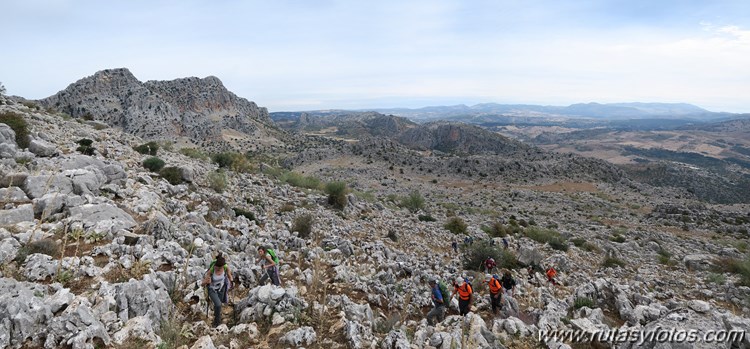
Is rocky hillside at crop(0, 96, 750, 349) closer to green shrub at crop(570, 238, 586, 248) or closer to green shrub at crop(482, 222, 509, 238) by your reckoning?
green shrub at crop(482, 222, 509, 238)

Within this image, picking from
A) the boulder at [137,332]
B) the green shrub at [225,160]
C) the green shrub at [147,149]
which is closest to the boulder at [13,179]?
the boulder at [137,332]

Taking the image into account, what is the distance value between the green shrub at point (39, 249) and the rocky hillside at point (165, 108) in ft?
194

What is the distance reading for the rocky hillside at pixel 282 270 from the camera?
221 inches

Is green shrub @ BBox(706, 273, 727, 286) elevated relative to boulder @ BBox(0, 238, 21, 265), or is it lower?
lower

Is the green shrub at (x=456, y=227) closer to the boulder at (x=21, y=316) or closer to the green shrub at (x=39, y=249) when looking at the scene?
the green shrub at (x=39, y=249)

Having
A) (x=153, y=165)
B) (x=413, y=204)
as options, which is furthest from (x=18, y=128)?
(x=413, y=204)

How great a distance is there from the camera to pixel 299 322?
643cm

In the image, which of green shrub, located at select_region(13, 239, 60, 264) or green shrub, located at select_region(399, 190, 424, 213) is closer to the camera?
green shrub, located at select_region(13, 239, 60, 264)

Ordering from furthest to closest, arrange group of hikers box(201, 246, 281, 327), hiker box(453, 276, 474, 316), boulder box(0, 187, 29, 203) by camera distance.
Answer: boulder box(0, 187, 29, 203), hiker box(453, 276, 474, 316), group of hikers box(201, 246, 281, 327)

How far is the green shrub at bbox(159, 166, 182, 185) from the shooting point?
55.1ft

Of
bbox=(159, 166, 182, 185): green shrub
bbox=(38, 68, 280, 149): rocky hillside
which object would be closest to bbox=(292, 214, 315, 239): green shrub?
bbox=(159, 166, 182, 185): green shrub

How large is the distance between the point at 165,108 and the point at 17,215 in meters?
82.6

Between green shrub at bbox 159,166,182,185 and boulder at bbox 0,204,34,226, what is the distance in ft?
27.6

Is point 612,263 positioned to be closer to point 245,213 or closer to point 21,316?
point 245,213
